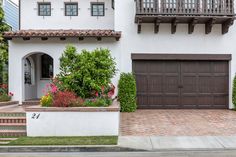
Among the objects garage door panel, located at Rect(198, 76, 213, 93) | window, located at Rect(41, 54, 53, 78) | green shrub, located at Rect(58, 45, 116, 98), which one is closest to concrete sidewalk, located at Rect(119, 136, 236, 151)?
green shrub, located at Rect(58, 45, 116, 98)

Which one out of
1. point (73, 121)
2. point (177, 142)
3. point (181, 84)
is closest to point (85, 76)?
point (73, 121)

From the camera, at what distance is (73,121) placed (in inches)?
396

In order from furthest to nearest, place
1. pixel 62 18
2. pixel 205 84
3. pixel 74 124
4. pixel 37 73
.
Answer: pixel 62 18, pixel 37 73, pixel 205 84, pixel 74 124

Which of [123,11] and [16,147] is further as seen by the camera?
[123,11]

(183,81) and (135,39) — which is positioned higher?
(135,39)

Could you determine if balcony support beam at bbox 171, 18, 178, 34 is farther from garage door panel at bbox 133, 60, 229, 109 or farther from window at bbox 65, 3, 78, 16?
window at bbox 65, 3, 78, 16

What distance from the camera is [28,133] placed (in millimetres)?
10109

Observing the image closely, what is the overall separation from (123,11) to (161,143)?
30.4ft

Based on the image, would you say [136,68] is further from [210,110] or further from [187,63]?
[210,110]

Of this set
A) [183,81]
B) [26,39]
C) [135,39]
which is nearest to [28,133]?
[26,39]

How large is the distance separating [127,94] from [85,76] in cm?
436

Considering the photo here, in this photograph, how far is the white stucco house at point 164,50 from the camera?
1539 cm

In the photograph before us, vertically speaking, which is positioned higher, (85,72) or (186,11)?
(186,11)

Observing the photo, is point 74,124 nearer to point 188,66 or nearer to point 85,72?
point 85,72
